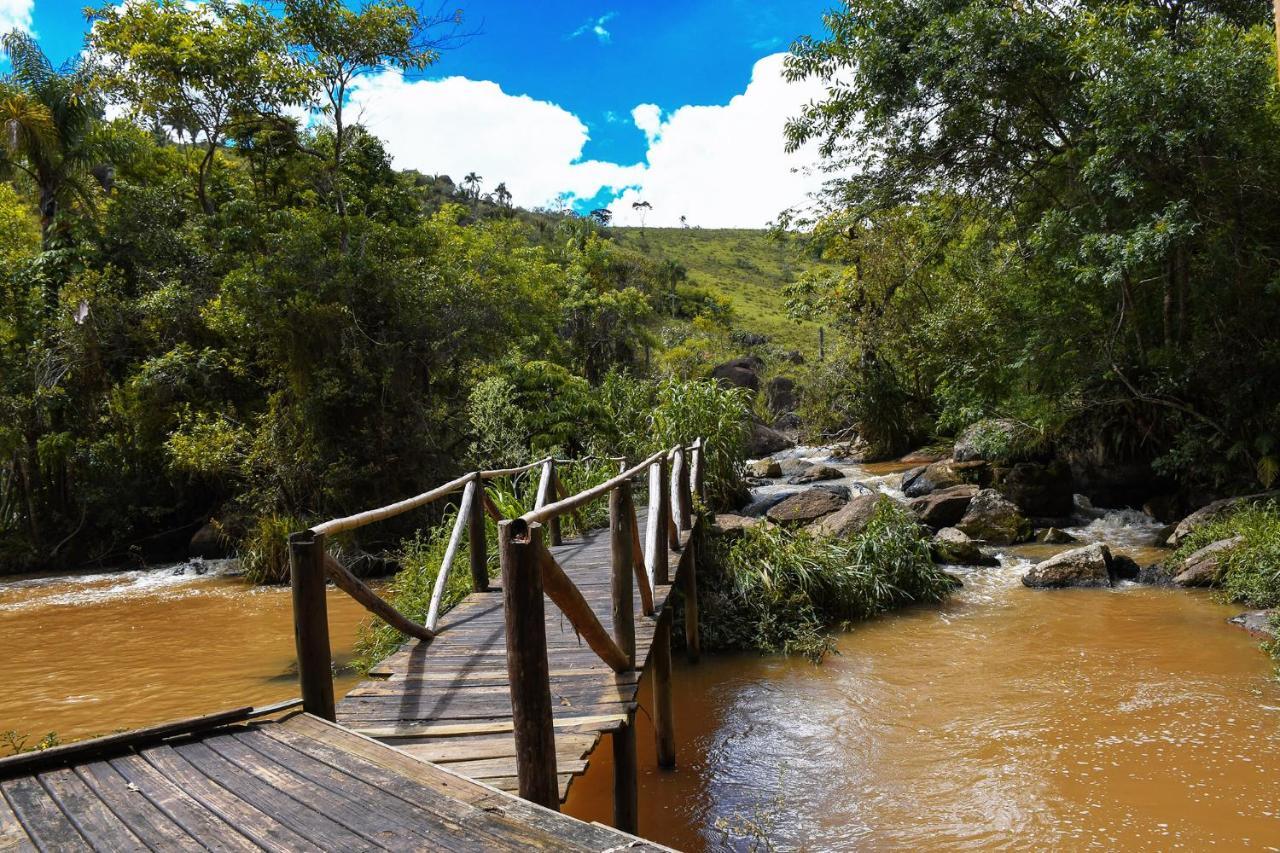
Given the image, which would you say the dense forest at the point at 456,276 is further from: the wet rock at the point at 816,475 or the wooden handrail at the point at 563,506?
the wooden handrail at the point at 563,506

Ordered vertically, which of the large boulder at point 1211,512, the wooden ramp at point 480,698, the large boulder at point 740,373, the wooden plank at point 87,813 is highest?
the large boulder at point 740,373

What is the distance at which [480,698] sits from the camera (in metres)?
4.16

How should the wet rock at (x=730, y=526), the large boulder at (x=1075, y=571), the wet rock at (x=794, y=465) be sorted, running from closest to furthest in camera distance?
the wet rock at (x=730, y=526) → the large boulder at (x=1075, y=571) → the wet rock at (x=794, y=465)

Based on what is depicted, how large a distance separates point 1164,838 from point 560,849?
4104 millimetres

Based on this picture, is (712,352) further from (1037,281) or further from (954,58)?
(954,58)

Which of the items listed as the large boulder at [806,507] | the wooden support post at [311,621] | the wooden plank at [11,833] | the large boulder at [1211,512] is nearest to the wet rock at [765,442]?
the large boulder at [806,507]

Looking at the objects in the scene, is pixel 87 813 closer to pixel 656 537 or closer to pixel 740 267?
pixel 656 537

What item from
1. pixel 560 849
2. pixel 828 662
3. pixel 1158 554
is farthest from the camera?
pixel 1158 554

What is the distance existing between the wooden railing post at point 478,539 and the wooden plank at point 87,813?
3.26 m

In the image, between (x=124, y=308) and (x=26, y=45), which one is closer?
(x=124, y=308)

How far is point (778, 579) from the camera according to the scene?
29.2ft

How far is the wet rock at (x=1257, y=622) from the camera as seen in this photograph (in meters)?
7.81

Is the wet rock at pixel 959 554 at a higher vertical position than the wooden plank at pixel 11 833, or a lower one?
lower

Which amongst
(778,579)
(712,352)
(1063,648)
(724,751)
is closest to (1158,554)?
(1063,648)
